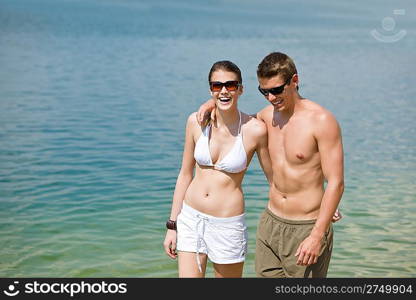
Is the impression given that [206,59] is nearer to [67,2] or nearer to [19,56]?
[19,56]

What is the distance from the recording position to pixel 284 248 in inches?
207

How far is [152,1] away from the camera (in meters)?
137

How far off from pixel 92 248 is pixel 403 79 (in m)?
27.2

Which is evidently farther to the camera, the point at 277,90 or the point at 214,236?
the point at 214,236

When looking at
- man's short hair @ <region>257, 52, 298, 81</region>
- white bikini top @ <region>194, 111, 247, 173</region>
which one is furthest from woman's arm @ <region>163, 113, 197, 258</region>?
man's short hair @ <region>257, 52, 298, 81</region>

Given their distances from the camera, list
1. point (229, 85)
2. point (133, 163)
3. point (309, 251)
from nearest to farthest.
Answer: point (309, 251)
point (229, 85)
point (133, 163)

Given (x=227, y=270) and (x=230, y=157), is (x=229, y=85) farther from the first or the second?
(x=227, y=270)

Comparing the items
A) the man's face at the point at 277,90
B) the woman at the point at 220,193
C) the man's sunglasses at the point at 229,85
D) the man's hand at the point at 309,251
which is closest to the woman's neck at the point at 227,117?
the woman at the point at 220,193

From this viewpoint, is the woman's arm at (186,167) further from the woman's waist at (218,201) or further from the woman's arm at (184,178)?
the woman's waist at (218,201)

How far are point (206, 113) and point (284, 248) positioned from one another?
107 cm

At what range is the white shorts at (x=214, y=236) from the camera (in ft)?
17.6

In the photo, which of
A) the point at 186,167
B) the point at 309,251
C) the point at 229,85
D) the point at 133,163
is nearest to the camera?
the point at 309,251

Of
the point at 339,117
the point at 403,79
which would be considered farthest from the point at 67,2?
the point at 339,117

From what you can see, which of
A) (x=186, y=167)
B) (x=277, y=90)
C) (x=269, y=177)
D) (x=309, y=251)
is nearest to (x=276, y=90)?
(x=277, y=90)
